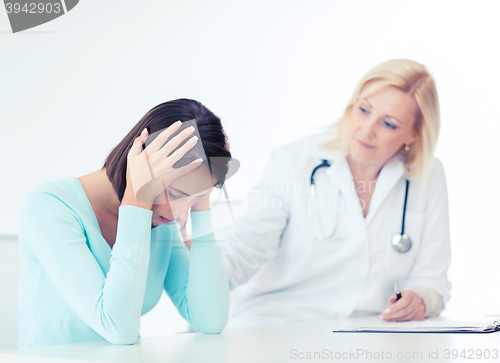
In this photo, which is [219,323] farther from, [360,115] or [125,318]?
[360,115]

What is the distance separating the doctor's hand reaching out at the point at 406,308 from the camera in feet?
3.27

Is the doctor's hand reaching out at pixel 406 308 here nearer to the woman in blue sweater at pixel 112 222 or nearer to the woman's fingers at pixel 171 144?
the woman in blue sweater at pixel 112 222

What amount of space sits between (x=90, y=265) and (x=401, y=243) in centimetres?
90

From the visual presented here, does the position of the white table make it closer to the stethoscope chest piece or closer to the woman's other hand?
the woman's other hand

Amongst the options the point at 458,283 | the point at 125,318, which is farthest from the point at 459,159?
the point at 125,318

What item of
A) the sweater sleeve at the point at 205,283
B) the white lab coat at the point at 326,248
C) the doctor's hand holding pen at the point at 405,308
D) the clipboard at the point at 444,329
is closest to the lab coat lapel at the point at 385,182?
the white lab coat at the point at 326,248

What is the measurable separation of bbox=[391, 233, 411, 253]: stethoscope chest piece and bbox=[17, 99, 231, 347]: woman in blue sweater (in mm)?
717

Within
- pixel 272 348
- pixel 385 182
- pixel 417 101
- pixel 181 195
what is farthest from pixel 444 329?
pixel 417 101

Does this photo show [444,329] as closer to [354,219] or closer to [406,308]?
[406,308]

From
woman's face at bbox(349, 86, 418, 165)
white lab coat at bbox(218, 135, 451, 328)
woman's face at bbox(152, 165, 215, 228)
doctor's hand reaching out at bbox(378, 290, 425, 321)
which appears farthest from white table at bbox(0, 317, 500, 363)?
woman's face at bbox(349, 86, 418, 165)

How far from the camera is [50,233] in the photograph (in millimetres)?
553

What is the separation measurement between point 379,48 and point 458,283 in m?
0.89

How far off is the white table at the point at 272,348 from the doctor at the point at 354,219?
1.63ft

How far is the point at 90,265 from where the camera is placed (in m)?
0.55
